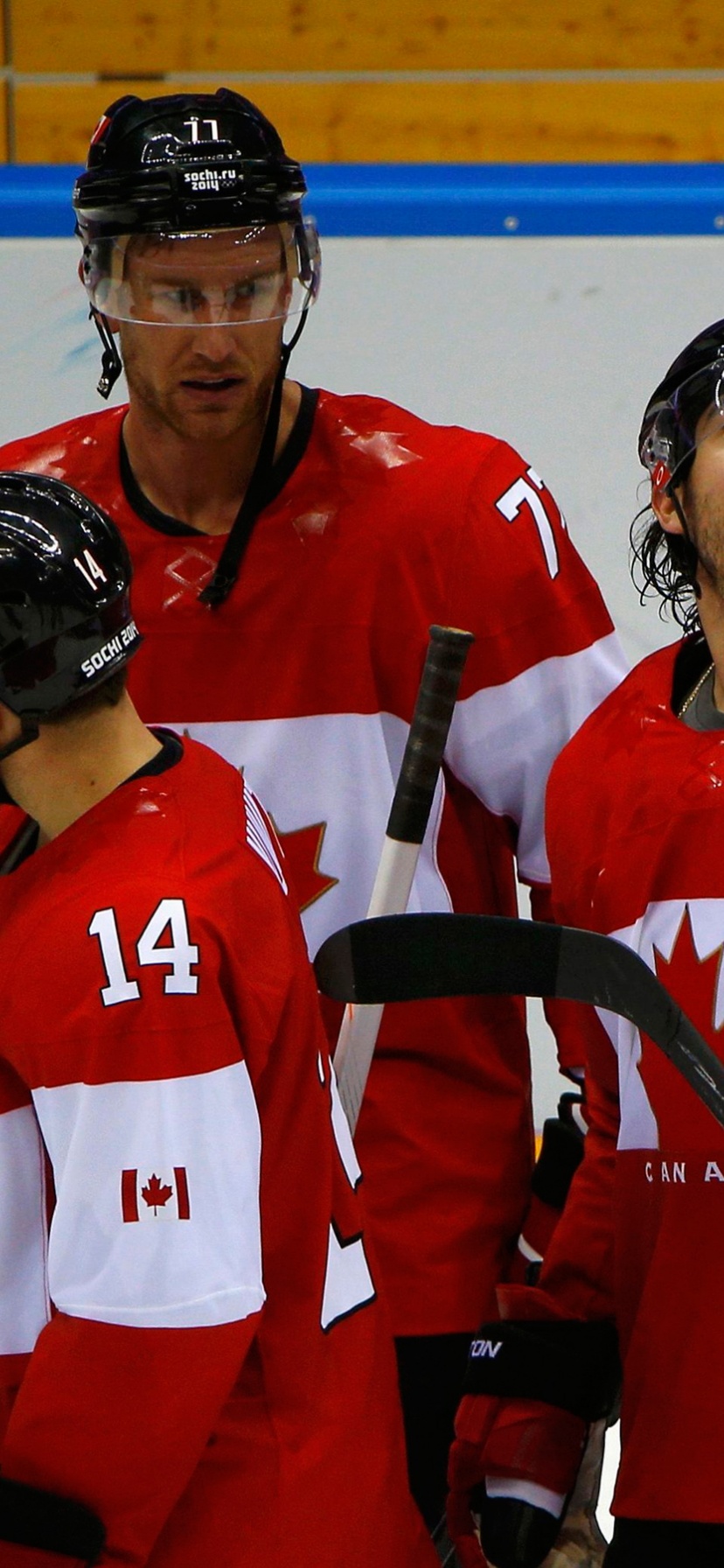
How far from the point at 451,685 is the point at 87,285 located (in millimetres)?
529

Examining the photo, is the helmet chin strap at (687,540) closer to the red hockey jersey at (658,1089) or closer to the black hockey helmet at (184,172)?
the red hockey jersey at (658,1089)

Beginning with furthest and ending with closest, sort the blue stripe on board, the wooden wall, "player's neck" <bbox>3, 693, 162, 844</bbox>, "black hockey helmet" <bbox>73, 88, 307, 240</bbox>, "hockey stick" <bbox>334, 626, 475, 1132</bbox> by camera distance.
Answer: the wooden wall, the blue stripe on board, "black hockey helmet" <bbox>73, 88, 307, 240</bbox>, "hockey stick" <bbox>334, 626, 475, 1132</bbox>, "player's neck" <bbox>3, 693, 162, 844</bbox>

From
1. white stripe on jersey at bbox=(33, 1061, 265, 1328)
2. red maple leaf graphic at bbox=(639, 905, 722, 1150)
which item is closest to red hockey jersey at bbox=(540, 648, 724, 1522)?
red maple leaf graphic at bbox=(639, 905, 722, 1150)

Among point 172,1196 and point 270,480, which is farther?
point 270,480

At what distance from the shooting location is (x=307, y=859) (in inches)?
70.5

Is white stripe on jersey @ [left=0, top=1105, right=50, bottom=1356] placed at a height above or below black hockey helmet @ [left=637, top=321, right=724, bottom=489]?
below

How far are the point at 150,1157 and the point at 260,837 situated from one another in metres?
0.26

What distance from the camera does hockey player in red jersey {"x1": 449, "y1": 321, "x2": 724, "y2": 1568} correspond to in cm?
138

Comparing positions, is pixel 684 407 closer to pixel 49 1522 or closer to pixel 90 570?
pixel 90 570

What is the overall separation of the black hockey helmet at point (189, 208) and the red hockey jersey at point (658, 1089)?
1.61ft

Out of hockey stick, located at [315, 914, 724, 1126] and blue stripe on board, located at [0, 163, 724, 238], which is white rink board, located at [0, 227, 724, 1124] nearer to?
blue stripe on board, located at [0, 163, 724, 238]

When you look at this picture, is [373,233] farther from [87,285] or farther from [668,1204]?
[668,1204]

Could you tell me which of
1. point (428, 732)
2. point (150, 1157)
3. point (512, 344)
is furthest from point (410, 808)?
point (512, 344)

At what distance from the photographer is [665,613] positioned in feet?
9.50
